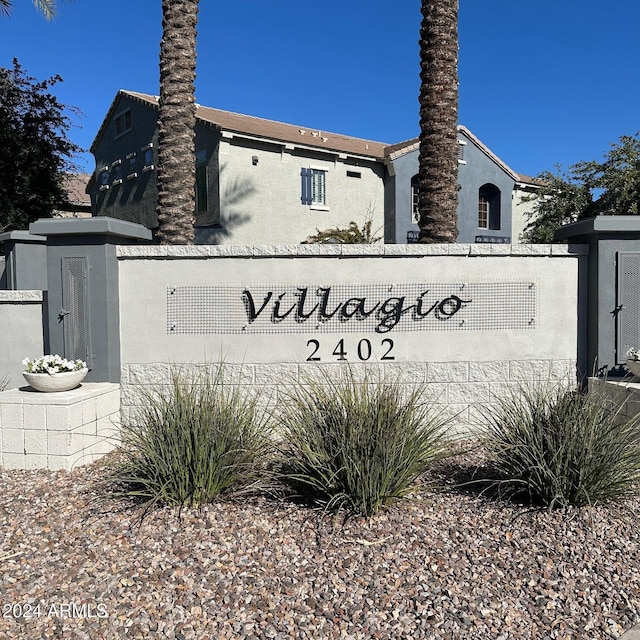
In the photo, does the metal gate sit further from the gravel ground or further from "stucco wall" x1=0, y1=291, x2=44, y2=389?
the gravel ground

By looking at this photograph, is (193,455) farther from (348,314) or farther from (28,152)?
(28,152)

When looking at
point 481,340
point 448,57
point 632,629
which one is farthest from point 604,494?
point 448,57

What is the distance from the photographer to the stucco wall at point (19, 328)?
6.70 meters

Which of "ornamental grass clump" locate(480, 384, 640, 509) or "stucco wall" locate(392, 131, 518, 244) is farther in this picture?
"stucco wall" locate(392, 131, 518, 244)

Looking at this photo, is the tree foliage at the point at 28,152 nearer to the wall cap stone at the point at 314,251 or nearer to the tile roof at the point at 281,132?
the tile roof at the point at 281,132

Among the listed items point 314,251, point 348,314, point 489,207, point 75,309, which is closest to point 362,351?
point 348,314

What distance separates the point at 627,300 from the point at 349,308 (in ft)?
10.8

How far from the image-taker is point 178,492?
4242mm

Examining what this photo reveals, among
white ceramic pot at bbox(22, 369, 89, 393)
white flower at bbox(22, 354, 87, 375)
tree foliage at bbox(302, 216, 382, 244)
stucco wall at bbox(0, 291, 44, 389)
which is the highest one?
tree foliage at bbox(302, 216, 382, 244)

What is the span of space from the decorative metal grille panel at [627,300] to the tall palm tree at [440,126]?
90.0 inches

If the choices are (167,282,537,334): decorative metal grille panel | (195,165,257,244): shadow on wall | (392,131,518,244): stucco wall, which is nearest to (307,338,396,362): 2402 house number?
(167,282,537,334): decorative metal grille panel

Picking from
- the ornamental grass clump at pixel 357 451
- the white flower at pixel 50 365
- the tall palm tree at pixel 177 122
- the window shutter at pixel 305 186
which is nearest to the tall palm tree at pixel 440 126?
the tall palm tree at pixel 177 122

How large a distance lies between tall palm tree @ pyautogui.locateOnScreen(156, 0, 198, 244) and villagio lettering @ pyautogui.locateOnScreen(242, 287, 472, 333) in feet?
7.79

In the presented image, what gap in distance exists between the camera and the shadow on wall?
19.8 meters
